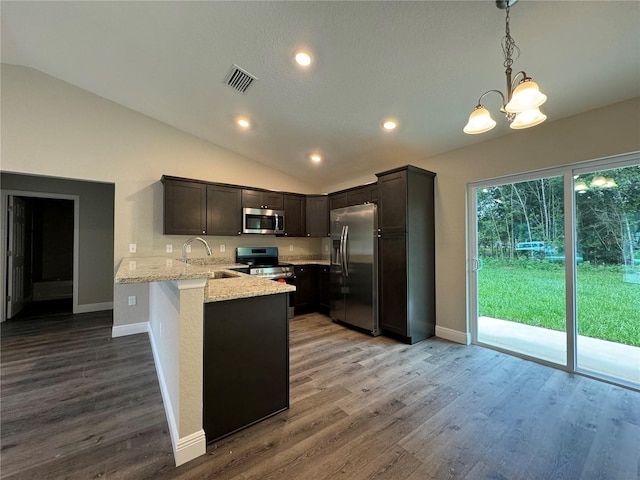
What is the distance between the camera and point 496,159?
3.10 metres

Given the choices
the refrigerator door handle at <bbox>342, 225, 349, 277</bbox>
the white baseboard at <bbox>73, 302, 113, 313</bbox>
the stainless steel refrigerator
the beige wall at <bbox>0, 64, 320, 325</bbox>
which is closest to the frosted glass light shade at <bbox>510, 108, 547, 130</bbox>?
the stainless steel refrigerator

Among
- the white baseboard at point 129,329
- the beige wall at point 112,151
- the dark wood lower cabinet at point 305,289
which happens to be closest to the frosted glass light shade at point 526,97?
the dark wood lower cabinet at point 305,289

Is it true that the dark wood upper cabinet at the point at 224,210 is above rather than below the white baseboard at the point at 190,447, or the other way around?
above

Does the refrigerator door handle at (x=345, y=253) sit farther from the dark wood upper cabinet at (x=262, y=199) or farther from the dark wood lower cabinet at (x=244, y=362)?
the dark wood lower cabinet at (x=244, y=362)

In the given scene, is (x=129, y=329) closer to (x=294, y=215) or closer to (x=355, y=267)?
(x=294, y=215)

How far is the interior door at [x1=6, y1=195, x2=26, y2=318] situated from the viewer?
425 cm

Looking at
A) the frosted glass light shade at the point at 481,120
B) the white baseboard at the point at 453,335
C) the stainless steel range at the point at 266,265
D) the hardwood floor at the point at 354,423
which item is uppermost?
the frosted glass light shade at the point at 481,120

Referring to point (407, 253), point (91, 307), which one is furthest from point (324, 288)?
point (91, 307)

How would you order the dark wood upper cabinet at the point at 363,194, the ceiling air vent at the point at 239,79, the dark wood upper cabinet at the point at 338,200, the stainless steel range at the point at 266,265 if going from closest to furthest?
the ceiling air vent at the point at 239,79 < the dark wood upper cabinet at the point at 363,194 < the stainless steel range at the point at 266,265 < the dark wood upper cabinet at the point at 338,200

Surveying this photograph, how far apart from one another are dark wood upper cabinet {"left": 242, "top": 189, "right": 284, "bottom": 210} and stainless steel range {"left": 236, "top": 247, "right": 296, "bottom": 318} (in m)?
0.79

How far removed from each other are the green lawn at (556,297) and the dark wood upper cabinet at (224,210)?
144 inches

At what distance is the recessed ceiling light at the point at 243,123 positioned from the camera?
3602 millimetres

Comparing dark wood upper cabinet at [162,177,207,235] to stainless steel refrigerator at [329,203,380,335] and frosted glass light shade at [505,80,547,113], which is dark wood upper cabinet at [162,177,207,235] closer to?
stainless steel refrigerator at [329,203,380,335]

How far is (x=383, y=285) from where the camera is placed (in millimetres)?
3639
